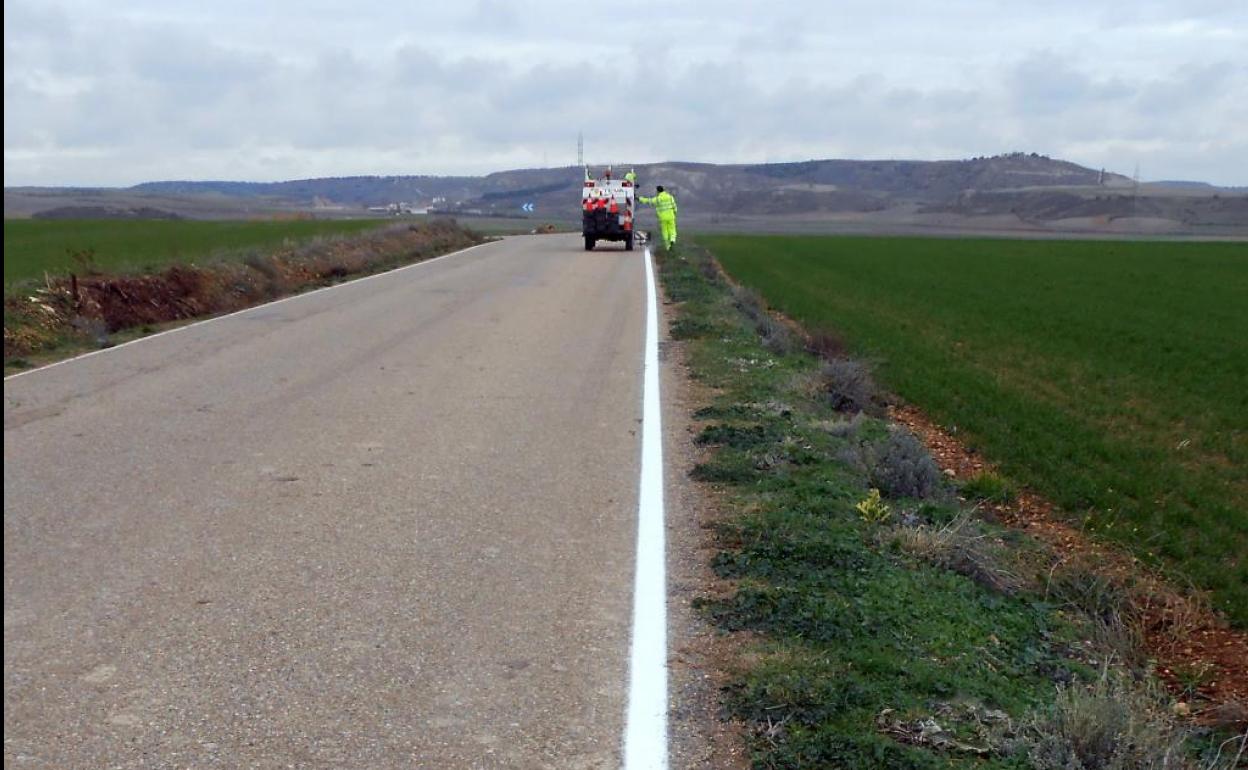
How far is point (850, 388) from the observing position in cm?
1334

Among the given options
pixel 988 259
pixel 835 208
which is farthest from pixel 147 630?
pixel 835 208

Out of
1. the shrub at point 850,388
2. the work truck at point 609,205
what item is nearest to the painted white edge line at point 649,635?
the shrub at point 850,388

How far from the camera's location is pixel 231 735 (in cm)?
459

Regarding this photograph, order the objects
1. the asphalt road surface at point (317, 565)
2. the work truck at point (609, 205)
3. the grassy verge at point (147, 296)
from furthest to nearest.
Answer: the work truck at point (609, 205) < the grassy verge at point (147, 296) < the asphalt road surface at point (317, 565)

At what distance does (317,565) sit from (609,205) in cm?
3307

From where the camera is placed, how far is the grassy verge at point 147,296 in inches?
634

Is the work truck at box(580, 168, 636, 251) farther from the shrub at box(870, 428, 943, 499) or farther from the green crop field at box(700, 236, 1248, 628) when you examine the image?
the shrub at box(870, 428, 943, 499)

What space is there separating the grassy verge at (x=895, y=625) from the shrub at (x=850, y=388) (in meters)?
2.46

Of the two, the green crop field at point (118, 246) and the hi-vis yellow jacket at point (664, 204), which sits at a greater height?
the hi-vis yellow jacket at point (664, 204)

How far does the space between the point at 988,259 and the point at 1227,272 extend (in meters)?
8.60

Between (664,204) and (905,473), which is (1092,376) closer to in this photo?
(905,473)

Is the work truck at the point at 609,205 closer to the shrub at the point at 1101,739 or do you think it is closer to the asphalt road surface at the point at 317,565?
the asphalt road surface at the point at 317,565

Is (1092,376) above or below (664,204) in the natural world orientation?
below

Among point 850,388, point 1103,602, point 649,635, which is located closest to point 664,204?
point 850,388
